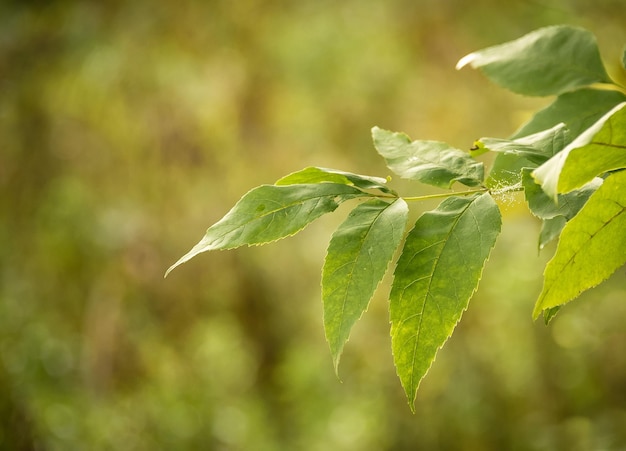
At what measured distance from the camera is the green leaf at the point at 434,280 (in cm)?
44

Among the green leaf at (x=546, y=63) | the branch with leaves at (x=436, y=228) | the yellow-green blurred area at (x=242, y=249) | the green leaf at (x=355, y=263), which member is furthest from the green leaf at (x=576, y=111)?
the yellow-green blurred area at (x=242, y=249)

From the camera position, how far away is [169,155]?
3732 millimetres

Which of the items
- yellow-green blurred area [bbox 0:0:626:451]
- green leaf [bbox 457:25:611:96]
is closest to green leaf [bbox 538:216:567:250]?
green leaf [bbox 457:25:611:96]

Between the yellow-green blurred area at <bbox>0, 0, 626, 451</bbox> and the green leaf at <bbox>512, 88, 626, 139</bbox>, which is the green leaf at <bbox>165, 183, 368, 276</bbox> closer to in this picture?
the green leaf at <bbox>512, 88, 626, 139</bbox>

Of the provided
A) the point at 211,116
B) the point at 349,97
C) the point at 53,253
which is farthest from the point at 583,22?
the point at 53,253

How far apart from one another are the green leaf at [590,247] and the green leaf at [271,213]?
0.54 feet

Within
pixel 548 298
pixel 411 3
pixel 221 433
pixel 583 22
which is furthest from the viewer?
pixel 411 3

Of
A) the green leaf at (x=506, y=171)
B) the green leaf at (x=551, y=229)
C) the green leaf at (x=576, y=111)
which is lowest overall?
the green leaf at (x=576, y=111)

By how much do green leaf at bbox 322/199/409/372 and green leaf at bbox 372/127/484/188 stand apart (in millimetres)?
41

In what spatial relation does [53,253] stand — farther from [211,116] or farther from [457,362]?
[457,362]

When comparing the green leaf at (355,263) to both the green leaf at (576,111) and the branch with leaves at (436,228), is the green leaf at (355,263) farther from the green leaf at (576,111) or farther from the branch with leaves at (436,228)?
the green leaf at (576,111)

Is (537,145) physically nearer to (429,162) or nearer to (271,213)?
(429,162)

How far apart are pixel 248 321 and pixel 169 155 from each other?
107 cm

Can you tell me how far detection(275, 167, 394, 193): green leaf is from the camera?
517 millimetres
